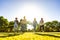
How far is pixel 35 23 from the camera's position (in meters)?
18.9

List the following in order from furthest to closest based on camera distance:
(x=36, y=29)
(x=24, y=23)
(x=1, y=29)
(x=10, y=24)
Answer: (x=10, y=24) → (x=1, y=29) → (x=36, y=29) → (x=24, y=23)

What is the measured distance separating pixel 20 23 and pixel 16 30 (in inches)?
70.2

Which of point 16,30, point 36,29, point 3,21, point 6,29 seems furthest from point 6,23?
point 16,30

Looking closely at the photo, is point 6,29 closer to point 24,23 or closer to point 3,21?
point 3,21

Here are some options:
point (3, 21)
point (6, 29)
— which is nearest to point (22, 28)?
point (6, 29)

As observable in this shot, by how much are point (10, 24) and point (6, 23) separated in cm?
155

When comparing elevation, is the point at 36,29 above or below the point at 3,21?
below

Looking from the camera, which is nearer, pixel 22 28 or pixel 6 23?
pixel 22 28

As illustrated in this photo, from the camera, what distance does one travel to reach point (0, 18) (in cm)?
3119

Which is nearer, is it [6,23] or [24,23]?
[24,23]

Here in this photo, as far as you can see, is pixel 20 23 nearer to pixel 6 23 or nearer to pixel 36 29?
pixel 36 29

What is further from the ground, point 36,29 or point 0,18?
point 0,18

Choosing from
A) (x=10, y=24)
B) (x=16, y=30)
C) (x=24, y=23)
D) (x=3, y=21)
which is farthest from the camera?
(x=3, y=21)

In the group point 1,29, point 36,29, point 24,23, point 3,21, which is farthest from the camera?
point 3,21
